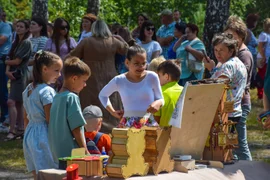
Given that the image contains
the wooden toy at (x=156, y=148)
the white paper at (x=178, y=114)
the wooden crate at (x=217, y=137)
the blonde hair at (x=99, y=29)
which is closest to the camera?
the wooden toy at (x=156, y=148)

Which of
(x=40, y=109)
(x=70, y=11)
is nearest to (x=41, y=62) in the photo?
(x=40, y=109)

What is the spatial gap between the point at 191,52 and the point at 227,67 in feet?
12.9

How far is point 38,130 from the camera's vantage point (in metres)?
6.87

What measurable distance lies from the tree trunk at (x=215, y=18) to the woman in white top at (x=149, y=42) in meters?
1.27

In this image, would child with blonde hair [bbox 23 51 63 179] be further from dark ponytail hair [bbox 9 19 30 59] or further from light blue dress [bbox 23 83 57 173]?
dark ponytail hair [bbox 9 19 30 59]

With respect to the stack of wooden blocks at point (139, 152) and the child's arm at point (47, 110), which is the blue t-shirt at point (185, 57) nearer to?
the child's arm at point (47, 110)

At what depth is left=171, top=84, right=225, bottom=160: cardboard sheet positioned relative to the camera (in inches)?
261

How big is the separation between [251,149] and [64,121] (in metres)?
5.23

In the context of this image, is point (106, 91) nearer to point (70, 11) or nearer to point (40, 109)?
point (40, 109)

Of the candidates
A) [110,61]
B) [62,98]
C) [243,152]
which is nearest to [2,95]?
[110,61]

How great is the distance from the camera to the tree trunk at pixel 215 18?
1331 cm

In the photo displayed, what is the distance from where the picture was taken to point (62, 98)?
254 inches

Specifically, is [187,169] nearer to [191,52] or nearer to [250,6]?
[191,52]

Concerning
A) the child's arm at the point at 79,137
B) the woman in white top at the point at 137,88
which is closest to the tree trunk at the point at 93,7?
the woman in white top at the point at 137,88
